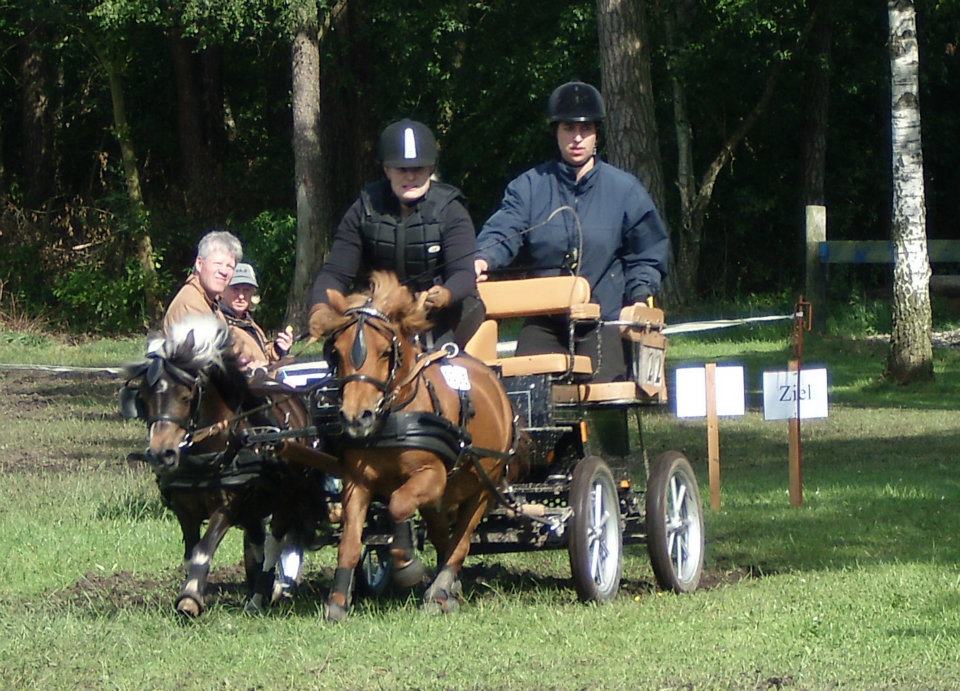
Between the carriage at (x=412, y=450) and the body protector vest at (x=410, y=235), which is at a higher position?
the body protector vest at (x=410, y=235)

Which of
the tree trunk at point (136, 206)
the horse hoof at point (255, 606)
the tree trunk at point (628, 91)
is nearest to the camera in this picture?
the horse hoof at point (255, 606)

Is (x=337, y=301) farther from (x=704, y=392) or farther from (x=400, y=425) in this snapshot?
(x=704, y=392)

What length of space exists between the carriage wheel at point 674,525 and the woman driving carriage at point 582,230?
589 mm

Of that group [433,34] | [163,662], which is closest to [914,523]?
[163,662]

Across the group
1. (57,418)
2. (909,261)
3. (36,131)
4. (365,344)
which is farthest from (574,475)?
(36,131)

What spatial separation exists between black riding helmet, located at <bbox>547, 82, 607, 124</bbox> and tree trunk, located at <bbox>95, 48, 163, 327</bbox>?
24193 millimetres

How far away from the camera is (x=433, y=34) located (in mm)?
31750

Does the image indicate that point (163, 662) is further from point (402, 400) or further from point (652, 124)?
point (652, 124)

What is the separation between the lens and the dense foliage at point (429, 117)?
99.0 feet

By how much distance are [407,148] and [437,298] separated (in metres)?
0.77

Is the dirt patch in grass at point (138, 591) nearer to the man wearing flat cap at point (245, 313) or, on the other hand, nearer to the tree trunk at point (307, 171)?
the man wearing flat cap at point (245, 313)

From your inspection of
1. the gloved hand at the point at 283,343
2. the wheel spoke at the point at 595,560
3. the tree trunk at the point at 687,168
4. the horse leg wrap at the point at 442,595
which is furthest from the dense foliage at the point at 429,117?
the horse leg wrap at the point at 442,595

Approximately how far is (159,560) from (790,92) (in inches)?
951

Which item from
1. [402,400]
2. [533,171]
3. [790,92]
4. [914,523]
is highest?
[790,92]
